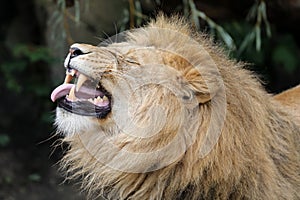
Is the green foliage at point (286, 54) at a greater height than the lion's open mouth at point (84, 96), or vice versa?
the lion's open mouth at point (84, 96)

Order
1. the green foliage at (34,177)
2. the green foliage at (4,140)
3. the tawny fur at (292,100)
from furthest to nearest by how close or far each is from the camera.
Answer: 1. the green foliage at (4,140)
2. the green foliage at (34,177)
3. the tawny fur at (292,100)

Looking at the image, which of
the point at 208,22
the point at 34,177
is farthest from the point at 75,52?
the point at 34,177

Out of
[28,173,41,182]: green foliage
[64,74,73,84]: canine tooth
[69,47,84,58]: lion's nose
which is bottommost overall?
[28,173,41,182]: green foliage

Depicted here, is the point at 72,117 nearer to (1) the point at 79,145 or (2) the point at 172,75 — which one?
(1) the point at 79,145

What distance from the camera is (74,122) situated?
2.88 metres

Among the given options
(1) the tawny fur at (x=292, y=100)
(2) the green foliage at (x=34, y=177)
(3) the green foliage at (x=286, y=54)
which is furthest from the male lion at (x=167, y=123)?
(3) the green foliage at (x=286, y=54)

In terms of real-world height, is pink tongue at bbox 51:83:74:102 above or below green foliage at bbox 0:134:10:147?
above

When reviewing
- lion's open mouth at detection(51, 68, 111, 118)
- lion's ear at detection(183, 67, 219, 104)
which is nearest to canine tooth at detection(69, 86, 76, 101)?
lion's open mouth at detection(51, 68, 111, 118)

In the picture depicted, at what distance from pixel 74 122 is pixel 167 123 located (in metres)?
0.40

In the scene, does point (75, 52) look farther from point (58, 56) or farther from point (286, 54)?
point (286, 54)

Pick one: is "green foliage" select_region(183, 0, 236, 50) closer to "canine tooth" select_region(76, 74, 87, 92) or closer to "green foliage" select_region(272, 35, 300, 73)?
"green foliage" select_region(272, 35, 300, 73)

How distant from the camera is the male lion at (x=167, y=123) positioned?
2.78 metres

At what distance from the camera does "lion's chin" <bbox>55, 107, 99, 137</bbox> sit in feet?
9.35

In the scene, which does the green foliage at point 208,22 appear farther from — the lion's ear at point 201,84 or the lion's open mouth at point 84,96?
the lion's open mouth at point 84,96
